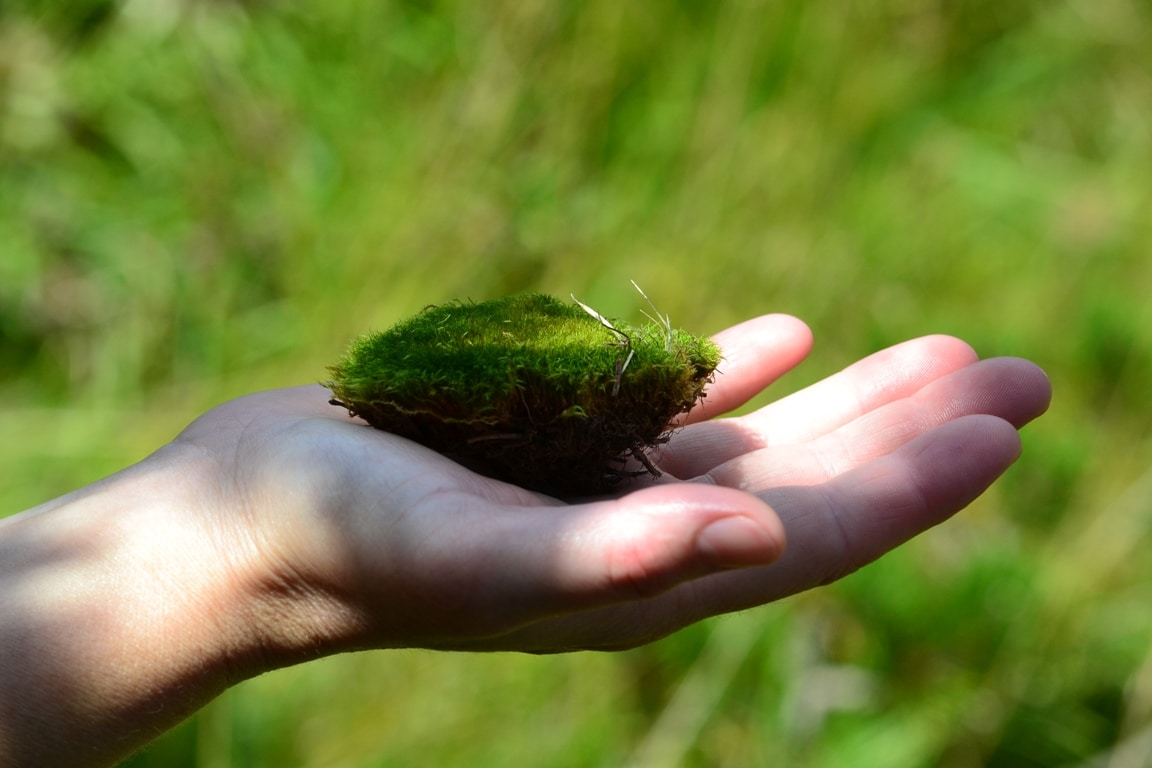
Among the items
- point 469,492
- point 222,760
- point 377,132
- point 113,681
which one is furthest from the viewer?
point 377,132

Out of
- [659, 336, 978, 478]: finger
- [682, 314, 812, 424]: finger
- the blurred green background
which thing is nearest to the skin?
[659, 336, 978, 478]: finger

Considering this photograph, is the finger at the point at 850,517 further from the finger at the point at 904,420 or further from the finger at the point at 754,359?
the finger at the point at 754,359

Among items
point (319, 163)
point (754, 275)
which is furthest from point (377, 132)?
point (754, 275)

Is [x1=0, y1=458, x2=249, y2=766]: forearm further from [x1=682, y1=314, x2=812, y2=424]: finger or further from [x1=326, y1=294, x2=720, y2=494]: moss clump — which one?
[x1=682, y1=314, x2=812, y2=424]: finger

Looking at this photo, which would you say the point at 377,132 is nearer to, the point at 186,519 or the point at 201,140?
the point at 201,140

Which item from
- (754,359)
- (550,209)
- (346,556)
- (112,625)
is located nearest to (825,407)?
(754,359)

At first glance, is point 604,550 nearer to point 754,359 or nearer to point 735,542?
point 735,542
